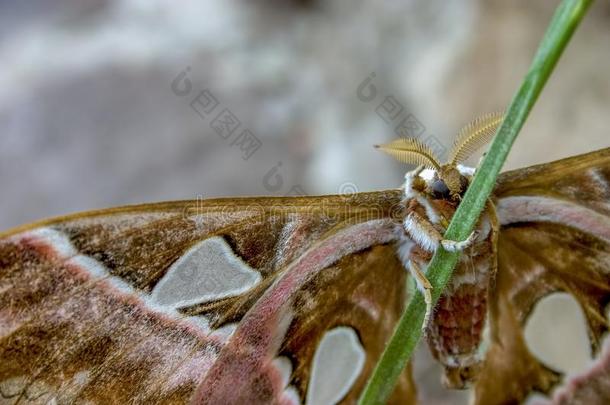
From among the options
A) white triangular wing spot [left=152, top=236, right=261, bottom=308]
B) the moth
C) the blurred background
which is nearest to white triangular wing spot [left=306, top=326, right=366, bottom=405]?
the moth

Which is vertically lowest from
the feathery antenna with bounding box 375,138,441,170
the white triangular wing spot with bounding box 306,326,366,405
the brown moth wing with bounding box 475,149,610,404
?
the brown moth wing with bounding box 475,149,610,404

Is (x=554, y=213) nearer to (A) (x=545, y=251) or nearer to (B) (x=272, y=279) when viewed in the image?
(A) (x=545, y=251)

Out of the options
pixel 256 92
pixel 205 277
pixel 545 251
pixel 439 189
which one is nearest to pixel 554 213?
pixel 545 251

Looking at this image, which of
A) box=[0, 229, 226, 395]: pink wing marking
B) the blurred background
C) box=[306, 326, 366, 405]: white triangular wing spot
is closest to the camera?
box=[0, 229, 226, 395]: pink wing marking

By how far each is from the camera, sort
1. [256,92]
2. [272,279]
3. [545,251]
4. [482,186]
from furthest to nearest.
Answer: [256,92]
[545,251]
[272,279]
[482,186]

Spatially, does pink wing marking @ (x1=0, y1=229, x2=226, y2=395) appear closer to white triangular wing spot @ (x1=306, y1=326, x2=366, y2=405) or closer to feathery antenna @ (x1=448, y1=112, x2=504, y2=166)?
white triangular wing spot @ (x1=306, y1=326, x2=366, y2=405)

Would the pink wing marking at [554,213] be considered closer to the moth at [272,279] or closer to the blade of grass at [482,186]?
the moth at [272,279]

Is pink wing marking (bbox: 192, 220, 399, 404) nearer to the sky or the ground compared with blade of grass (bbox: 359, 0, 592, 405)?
nearer to the sky

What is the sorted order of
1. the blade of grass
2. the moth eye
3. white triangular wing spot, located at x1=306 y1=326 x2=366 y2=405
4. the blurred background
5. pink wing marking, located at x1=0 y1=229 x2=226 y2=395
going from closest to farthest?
the blade of grass
pink wing marking, located at x1=0 y1=229 x2=226 y2=395
the moth eye
white triangular wing spot, located at x1=306 y1=326 x2=366 y2=405
the blurred background
